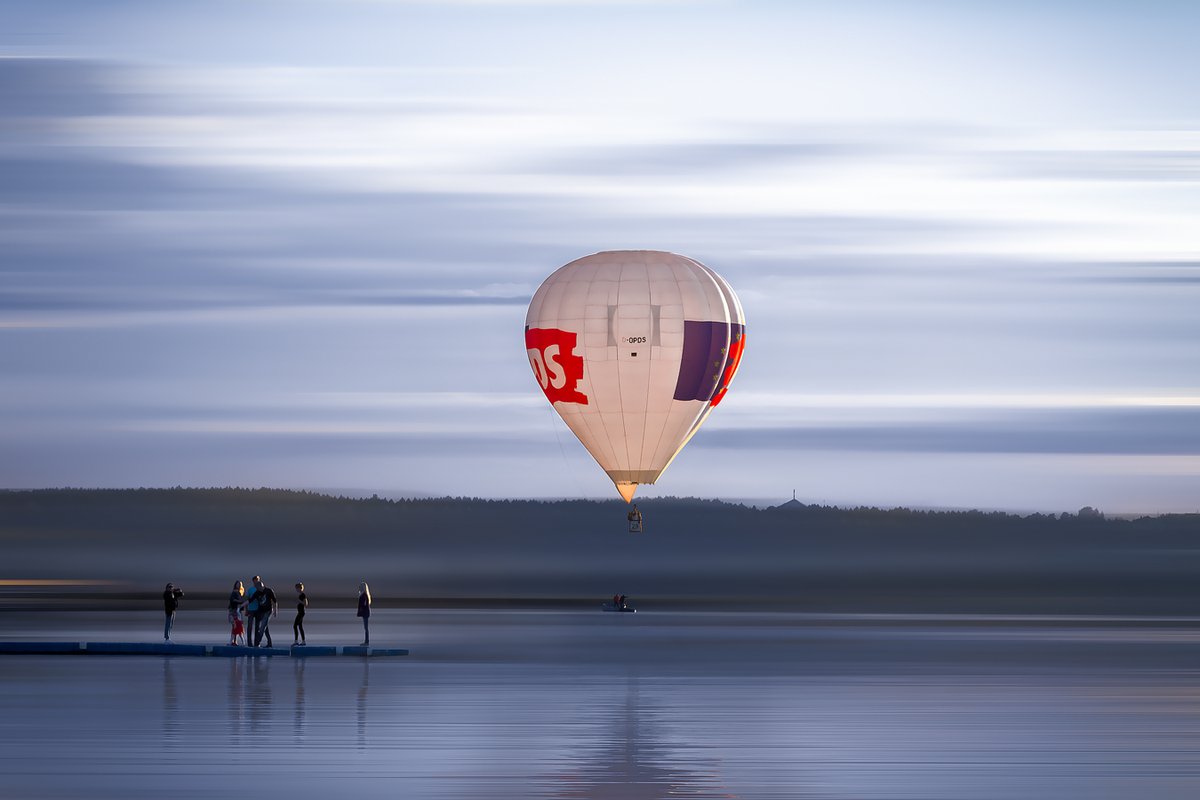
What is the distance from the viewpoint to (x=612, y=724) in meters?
26.6

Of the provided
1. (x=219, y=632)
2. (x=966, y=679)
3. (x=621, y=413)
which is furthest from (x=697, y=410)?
(x=966, y=679)

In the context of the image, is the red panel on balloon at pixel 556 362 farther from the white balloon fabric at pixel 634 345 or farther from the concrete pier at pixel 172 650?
the concrete pier at pixel 172 650

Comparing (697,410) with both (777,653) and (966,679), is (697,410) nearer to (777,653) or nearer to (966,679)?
(777,653)

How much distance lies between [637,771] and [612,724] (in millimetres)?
5313

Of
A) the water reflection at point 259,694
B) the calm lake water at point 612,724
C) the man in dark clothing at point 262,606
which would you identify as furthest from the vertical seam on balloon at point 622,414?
the water reflection at point 259,694

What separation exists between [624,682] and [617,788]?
50.2 feet

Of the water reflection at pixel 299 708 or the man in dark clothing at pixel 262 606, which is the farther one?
the man in dark clothing at pixel 262 606

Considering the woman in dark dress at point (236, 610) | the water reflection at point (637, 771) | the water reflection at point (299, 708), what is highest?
the woman in dark dress at point (236, 610)

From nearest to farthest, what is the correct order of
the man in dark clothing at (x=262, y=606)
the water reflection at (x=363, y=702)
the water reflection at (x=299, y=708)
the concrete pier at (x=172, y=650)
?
the water reflection at (x=363, y=702), the water reflection at (x=299, y=708), the concrete pier at (x=172, y=650), the man in dark clothing at (x=262, y=606)

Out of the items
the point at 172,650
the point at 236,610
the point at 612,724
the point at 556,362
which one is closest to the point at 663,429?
the point at 556,362

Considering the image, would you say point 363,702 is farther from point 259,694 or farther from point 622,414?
point 622,414

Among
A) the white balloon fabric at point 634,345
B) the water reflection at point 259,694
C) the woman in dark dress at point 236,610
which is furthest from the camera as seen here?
the white balloon fabric at point 634,345

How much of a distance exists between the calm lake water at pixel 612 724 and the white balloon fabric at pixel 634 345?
10.9 metres

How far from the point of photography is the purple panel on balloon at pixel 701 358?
57.4 m
